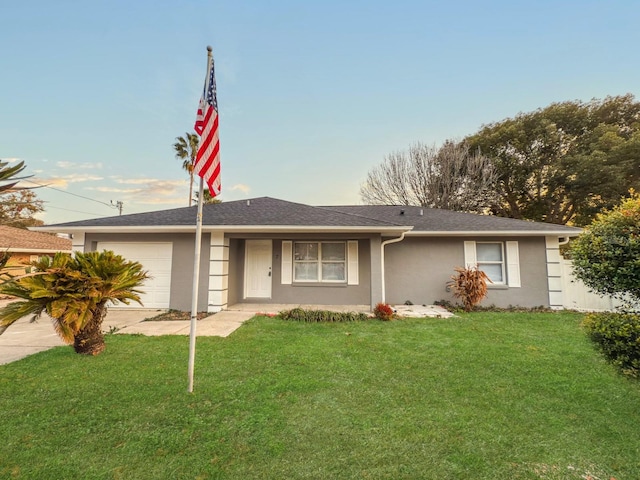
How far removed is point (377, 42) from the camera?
30.0 ft

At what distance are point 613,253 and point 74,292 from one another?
261 inches

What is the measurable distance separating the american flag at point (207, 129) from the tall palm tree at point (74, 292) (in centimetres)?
244

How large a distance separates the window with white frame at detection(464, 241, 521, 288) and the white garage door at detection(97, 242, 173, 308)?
9.41 m

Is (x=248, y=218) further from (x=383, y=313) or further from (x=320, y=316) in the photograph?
(x=383, y=313)

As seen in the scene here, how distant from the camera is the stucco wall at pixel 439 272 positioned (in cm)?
895

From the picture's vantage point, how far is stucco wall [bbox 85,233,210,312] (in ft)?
27.2

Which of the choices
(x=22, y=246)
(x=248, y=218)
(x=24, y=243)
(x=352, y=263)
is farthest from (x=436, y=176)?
(x=24, y=243)

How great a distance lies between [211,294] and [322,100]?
26.4 feet

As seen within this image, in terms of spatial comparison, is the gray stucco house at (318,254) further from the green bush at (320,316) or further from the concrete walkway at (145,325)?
the green bush at (320,316)

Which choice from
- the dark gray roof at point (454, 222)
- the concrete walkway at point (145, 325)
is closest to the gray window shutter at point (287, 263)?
the concrete walkway at point (145, 325)

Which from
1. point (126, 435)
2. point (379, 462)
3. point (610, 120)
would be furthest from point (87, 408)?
point (610, 120)

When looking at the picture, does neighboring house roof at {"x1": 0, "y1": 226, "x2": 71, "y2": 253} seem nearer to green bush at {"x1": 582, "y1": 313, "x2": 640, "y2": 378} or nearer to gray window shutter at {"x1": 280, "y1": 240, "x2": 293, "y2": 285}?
gray window shutter at {"x1": 280, "y1": 240, "x2": 293, "y2": 285}

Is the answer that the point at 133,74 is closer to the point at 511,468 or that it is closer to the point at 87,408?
the point at 87,408

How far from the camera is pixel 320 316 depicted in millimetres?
7176
